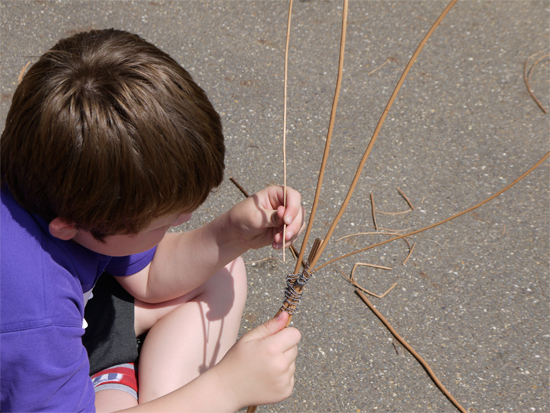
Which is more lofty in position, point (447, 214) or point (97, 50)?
point (97, 50)

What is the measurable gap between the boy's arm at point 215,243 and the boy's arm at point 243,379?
0.60 feet

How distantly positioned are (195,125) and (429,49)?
5.39 ft

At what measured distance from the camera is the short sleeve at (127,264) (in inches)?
38.9

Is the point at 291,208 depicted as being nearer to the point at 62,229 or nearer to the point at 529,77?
the point at 62,229

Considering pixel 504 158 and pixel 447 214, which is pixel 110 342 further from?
pixel 504 158

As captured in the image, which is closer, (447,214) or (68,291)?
(68,291)

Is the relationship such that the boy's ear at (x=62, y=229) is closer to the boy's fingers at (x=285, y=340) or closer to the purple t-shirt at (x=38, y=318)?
the purple t-shirt at (x=38, y=318)

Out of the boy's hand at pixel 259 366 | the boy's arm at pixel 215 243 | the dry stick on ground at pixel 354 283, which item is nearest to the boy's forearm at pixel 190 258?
the boy's arm at pixel 215 243

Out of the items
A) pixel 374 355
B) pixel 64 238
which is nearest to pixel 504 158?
pixel 374 355

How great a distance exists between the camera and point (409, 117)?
71.3 inches

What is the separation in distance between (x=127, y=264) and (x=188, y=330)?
177 millimetres

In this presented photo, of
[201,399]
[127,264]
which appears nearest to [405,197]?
[127,264]

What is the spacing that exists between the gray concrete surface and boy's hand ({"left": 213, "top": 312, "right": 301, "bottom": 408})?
0.33 meters

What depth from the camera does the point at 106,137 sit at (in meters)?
0.64
